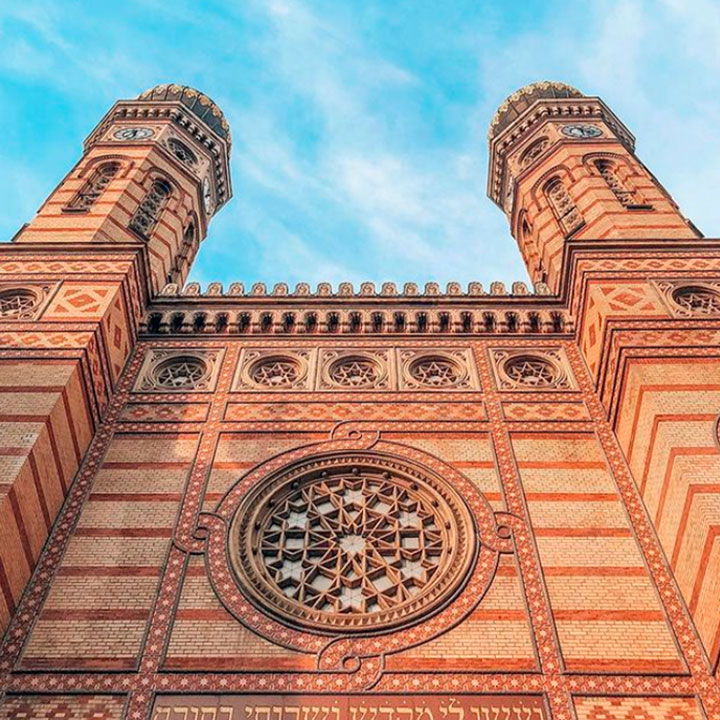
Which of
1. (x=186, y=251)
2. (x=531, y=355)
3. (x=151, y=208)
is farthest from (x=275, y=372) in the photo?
(x=186, y=251)

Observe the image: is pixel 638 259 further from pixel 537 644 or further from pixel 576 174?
pixel 537 644

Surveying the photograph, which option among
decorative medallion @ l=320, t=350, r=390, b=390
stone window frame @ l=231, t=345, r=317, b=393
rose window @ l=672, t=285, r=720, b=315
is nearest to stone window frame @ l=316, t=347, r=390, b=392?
decorative medallion @ l=320, t=350, r=390, b=390

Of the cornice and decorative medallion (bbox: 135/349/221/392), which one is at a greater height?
the cornice

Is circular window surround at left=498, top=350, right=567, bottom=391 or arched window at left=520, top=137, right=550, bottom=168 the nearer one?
circular window surround at left=498, top=350, right=567, bottom=391

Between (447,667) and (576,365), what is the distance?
4796 millimetres

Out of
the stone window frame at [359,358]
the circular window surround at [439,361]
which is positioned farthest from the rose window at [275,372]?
the circular window surround at [439,361]

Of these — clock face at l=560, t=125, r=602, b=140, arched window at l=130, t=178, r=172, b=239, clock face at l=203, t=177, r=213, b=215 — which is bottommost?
arched window at l=130, t=178, r=172, b=239

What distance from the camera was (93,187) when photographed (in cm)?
1310

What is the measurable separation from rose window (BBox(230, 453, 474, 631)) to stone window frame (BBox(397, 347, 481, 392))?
143cm

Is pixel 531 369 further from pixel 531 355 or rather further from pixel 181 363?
pixel 181 363

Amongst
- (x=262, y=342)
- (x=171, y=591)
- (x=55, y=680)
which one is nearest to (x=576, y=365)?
(x=262, y=342)

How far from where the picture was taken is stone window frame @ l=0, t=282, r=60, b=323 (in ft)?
30.4

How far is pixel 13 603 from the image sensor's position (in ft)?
21.8

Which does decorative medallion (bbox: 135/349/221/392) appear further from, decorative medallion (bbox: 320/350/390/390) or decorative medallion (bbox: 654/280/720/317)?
decorative medallion (bbox: 654/280/720/317)
